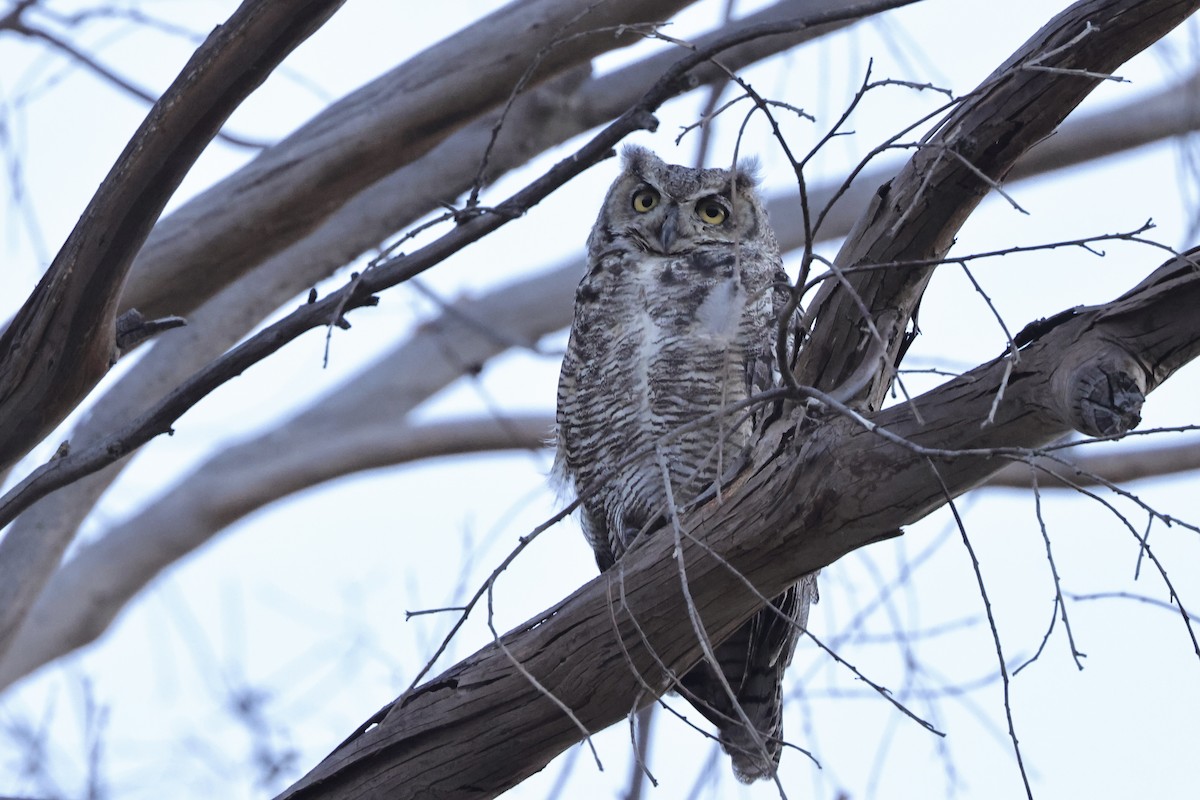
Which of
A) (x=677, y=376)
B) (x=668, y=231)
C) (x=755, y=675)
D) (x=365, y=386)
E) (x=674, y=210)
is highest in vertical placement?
(x=365, y=386)

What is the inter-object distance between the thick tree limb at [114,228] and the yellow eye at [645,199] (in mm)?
2223

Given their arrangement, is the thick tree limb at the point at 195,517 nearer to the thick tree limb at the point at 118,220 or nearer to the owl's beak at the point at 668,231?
the owl's beak at the point at 668,231

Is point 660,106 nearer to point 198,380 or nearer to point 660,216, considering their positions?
point 198,380

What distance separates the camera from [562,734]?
2758mm

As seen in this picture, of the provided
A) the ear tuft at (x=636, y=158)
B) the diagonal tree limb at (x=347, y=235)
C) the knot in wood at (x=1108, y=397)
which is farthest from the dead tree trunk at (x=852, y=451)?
the diagonal tree limb at (x=347, y=235)

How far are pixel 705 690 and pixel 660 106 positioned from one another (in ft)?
5.67

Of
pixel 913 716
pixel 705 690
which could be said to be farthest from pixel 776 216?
pixel 913 716

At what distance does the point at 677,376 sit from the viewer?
12.5 feet

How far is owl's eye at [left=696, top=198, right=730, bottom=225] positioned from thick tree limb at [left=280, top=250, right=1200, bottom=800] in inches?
76.2

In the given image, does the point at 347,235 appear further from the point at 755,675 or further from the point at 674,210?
the point at 755,675

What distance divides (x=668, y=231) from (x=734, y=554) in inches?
79.7

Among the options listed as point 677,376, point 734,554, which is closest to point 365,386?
point 677,376

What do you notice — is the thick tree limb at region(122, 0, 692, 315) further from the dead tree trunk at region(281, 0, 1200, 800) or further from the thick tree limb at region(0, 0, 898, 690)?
the dead tree trunk at region(281, 0, 1200, 800)

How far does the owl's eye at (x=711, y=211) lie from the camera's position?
14.7 ft
